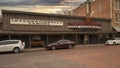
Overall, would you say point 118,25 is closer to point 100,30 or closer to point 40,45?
point 100,30

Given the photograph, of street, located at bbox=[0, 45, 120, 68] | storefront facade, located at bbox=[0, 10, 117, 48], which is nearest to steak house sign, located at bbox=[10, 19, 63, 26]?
storefront facade, located at bbox=[0, 10, 117, 48]

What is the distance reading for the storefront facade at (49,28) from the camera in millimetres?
31688

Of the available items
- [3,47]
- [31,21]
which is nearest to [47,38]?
[31,21]

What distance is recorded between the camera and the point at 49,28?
3566 cm

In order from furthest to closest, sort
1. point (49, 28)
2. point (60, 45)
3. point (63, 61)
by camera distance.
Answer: point (49, 28)
point (60, 45)
point (63, 61)

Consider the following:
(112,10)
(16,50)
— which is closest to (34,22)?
(16,50)

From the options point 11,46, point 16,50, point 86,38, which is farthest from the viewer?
point 86,38

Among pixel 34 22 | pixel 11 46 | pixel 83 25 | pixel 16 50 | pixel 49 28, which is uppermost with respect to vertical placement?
pixel 34 22

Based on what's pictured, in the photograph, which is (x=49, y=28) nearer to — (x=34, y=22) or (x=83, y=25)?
(x=34, y=22)

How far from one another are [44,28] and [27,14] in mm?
3925

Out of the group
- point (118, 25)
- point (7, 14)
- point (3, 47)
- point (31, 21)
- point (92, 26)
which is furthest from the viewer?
point (118, 25)

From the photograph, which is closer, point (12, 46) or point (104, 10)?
point (12, 46)

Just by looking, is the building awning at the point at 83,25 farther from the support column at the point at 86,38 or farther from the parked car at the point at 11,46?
the parked car at the point at 11,46

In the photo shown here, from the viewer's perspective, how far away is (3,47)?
84.6ft
